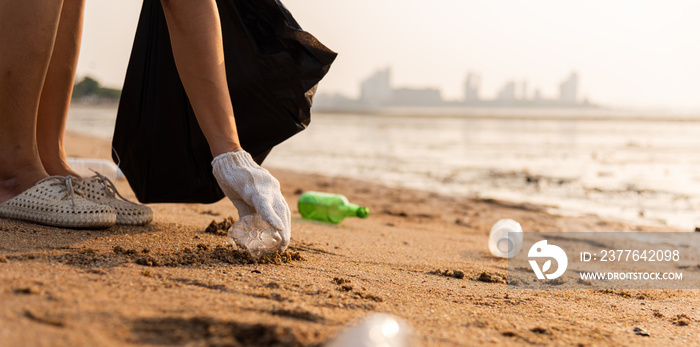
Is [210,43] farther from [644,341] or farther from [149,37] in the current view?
[644,341]

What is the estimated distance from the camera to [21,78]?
195 cm

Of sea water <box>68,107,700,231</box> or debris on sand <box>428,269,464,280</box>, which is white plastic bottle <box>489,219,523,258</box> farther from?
sea water <box>68,107,700,231</box>

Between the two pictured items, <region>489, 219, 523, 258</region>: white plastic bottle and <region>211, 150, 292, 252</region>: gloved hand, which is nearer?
<region>211, 150, 292, 252</region>: gloved hand

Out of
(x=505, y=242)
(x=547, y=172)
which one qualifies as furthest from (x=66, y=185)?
(x=547, y=172)

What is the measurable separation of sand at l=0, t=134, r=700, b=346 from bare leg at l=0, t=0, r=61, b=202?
0.24 m

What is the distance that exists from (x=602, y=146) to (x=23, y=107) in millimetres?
10944

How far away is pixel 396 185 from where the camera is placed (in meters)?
6.04

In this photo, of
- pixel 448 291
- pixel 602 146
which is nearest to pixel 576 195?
pixel 448 291

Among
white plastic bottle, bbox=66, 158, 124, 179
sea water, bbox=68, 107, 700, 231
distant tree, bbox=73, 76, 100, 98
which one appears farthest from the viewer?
distant tree, bbox=73, 76, 100, 98

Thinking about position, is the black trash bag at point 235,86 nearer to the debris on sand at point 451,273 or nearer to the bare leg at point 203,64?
the bare leg at point 203,64

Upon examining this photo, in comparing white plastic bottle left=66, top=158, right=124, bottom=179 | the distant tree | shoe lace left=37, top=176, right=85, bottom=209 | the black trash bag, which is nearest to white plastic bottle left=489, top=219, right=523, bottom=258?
the black trash bag

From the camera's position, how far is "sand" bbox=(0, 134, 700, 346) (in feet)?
3.58

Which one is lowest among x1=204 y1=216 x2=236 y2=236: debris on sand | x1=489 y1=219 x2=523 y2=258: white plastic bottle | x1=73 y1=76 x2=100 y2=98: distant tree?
x1=489 y1=219 x2=523 y2=258: white plastic bottle

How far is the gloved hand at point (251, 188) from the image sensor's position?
175 cm
